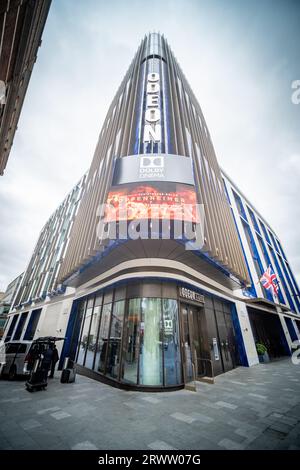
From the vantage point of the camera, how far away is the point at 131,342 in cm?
852

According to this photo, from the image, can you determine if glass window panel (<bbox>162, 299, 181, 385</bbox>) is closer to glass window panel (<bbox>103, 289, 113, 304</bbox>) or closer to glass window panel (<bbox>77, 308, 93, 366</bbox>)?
glass window panel (<bbox>103, 289, 113, 304</bbox>)

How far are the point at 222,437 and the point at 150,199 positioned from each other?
7.40m

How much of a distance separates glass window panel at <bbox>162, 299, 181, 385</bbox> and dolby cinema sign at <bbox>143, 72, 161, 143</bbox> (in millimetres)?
9403

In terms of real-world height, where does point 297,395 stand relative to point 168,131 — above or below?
below

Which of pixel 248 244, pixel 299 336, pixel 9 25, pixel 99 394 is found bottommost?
pixel 99 394

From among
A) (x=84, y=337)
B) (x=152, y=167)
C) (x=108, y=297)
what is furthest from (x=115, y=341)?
(x=152, y=167)

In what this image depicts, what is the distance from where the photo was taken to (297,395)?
7.09 metres

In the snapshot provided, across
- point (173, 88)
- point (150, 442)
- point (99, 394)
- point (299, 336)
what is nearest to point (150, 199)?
point (150, 442)

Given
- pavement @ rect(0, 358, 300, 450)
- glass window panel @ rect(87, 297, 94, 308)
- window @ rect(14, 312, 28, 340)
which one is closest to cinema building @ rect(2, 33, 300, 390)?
glass window panel @ rect(87, 297, 94, 308)

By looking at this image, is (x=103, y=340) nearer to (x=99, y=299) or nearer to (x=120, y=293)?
(x=99, y=299)

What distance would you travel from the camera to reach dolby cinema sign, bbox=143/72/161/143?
37.2ft

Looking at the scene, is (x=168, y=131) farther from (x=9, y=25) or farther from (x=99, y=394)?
(x=99, y=394)

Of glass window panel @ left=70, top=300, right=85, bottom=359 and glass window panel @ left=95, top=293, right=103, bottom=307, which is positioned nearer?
glass window panel @ left=95, top=293, right=103, bottom=307
